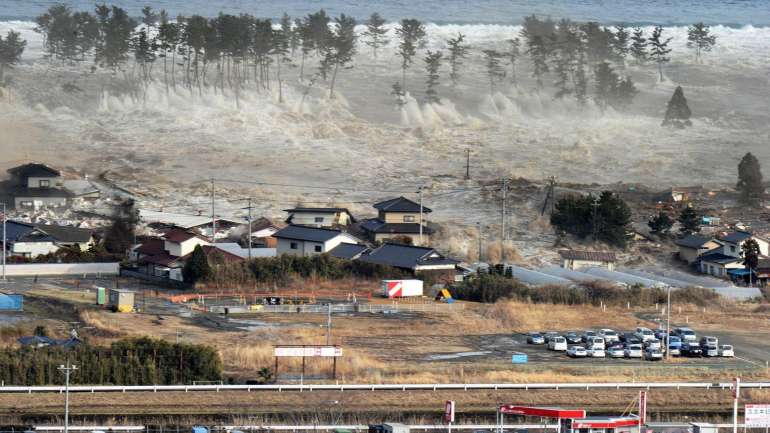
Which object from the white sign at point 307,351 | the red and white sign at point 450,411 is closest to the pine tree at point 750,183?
the white sign at point 307,351

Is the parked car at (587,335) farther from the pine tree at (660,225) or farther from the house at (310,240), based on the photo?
the pine tree at (660,225)

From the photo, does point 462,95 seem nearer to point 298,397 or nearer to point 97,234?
point 97,234

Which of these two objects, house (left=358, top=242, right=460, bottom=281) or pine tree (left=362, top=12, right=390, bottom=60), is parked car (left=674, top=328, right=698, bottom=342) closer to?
house (left=358, top=242, right=460, bottom=281)

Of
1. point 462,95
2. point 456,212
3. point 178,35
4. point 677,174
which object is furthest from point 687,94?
point 456,212

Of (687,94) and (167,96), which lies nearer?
(167,96)

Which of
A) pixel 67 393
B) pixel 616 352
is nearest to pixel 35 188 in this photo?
pixel 616 352

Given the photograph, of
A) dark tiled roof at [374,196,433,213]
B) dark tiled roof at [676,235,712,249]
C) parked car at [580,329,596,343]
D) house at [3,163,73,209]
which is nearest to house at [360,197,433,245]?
dark tiled roof at [374,196,433,213]

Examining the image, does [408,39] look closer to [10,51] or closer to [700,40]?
[700,40]
